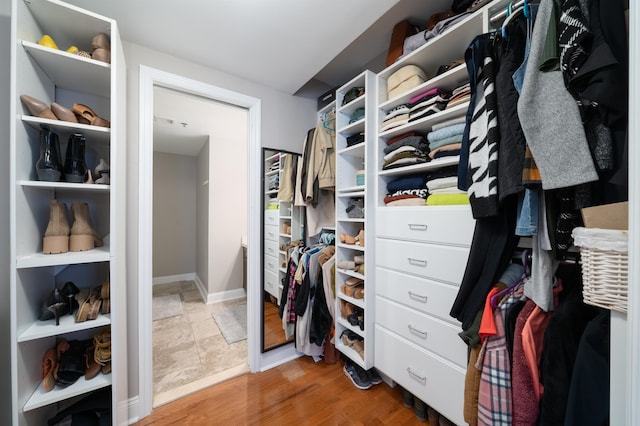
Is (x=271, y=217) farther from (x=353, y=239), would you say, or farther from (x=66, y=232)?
(x=66, y=232)

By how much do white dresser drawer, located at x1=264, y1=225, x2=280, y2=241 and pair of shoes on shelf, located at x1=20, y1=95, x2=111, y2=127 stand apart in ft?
3.72

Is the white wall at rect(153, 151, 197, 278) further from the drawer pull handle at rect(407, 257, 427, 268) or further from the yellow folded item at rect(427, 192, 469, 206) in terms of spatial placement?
the yellow folded item at rect(427, 192, 469, 206)

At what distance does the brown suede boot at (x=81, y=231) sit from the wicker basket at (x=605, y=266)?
1886 millimetres

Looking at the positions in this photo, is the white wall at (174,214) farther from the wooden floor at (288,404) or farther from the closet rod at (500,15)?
the closet rod at (500,15)

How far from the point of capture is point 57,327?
3.23 feet

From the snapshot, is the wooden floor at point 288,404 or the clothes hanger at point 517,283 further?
the wooden floor at point 288,404

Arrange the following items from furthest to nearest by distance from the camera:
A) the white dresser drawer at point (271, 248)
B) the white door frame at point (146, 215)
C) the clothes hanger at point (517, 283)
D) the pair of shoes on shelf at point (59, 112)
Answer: the white dresser drawer at point (271, 248) < the white door frame at point (146, 215) < the pair of shoes on shelf at point (59, 112) < the clothes hanger at point (517, 283)

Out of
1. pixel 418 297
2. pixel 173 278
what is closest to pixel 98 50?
pixel 418 297

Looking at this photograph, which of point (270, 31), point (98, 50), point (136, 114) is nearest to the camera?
point (98, 50)

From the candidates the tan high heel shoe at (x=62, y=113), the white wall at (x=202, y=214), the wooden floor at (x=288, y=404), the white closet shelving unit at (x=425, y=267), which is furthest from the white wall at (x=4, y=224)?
the white wall at (x=202, y=214)

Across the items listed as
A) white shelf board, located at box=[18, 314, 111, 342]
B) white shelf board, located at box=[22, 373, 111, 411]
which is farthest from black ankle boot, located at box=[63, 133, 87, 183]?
white shelf board, located at box=[22, 373, 111, 411]

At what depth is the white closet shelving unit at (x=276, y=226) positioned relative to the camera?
1888mm

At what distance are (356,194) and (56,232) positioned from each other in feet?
5.24

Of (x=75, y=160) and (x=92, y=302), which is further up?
(x=75, y=160)
